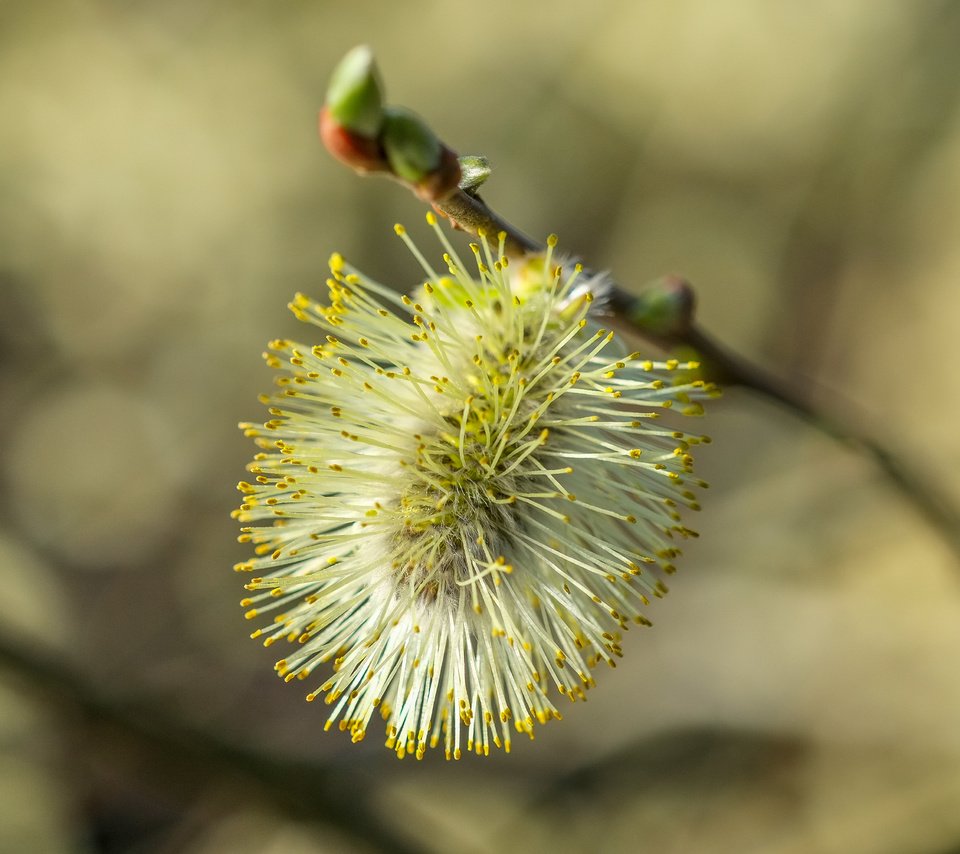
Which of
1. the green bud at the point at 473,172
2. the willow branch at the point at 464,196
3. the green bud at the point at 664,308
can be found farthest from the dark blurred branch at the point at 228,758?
the green bud at the point at 473,172

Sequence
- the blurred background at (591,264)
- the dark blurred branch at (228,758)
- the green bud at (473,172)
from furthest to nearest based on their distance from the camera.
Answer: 1. the blurred background at (591,264)
2. the dark blurred branch at (228,758)
3. the green bud at (473,172)

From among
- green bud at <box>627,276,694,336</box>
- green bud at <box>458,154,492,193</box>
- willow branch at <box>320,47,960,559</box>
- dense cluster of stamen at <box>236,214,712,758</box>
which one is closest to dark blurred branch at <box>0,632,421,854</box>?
dense cluster of stamen at <box>236,214,712,758</box>

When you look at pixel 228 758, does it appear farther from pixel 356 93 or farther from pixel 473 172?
pixel 356 93

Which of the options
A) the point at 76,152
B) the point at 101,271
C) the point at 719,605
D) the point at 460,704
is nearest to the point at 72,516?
the point at 101,271

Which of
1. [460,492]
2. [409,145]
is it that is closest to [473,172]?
[409,145]

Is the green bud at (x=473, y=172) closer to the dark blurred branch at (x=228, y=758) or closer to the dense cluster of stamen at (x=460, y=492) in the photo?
the dense cluster of stamen at (x=460, y=492)

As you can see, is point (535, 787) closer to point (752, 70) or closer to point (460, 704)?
point (460, 704)
